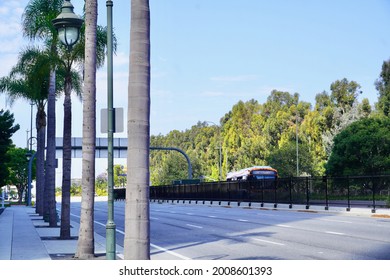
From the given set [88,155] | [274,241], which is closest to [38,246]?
[88,155]

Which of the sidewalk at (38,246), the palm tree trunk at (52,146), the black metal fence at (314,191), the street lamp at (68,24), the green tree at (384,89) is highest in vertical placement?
the green tree at (384,89)

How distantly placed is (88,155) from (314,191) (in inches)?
1166

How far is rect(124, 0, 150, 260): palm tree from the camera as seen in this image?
9.38 meters

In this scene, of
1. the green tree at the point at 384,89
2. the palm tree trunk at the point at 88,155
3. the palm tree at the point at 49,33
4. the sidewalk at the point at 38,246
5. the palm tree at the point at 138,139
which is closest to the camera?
the palm tree at the point at 138,139

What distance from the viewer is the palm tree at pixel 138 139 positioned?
9383mm

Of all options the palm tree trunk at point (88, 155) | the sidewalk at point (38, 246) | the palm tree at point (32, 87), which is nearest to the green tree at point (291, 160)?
the palm tree at point (32, 87)

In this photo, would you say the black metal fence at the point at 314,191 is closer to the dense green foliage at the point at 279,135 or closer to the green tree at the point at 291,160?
the dense green foliage at the point at 279,135

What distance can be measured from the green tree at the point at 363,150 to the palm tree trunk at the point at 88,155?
150 ft

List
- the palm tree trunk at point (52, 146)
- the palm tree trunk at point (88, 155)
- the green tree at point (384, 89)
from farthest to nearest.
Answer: the green tree at point (384, 89) → the palm tree trunk at point (52, 146) → the palm tree trunk at point (88, 155)

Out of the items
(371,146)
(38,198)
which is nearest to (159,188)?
(371,146)

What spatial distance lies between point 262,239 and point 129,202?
37.6 feet

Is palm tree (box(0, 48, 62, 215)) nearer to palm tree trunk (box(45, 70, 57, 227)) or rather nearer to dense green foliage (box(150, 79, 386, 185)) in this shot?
palm tree trunk (box(45, 70, 57, 227))

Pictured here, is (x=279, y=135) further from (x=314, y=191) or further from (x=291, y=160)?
(x=314, y=191)
